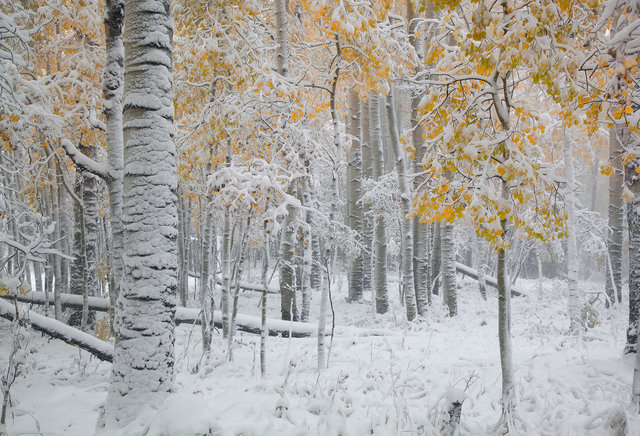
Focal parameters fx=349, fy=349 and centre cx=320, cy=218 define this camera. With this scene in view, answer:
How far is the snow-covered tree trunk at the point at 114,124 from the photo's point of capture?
4.26 m

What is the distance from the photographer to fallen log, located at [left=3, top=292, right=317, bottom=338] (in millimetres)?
7523

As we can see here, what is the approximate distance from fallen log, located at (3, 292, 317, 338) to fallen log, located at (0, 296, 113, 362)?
1.73 metres

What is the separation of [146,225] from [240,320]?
17.5 feet

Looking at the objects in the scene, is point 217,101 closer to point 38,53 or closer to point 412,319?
point 38,53

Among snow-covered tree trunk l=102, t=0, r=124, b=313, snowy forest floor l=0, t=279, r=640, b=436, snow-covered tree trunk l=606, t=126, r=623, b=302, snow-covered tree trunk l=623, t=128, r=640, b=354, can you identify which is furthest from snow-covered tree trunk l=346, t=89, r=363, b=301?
snow-covered tree trunk l=606, t=126, r=623, b=302

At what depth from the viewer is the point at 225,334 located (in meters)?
7.24

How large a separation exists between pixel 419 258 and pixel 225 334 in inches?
213

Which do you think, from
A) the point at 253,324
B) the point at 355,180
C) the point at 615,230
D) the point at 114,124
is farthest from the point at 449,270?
the point at 114,124

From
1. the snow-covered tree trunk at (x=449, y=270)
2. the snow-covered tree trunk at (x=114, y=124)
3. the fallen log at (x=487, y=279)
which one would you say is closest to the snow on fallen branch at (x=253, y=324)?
the snow-covered tree trunk at (x=114, y=124)

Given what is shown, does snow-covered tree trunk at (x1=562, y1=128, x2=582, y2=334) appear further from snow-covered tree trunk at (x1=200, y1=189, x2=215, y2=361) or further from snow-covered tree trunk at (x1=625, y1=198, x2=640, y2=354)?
snow-covered tree trunk at (x1=200, y1=189, x2=215, y2=361)

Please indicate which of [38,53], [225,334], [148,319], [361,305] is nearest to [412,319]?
[361,305]

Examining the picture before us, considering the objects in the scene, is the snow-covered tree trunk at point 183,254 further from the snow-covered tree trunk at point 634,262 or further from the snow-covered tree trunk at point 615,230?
the snow-covered tree trunk at point 615,230

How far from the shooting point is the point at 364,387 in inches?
173

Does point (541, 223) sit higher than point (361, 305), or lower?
higher
